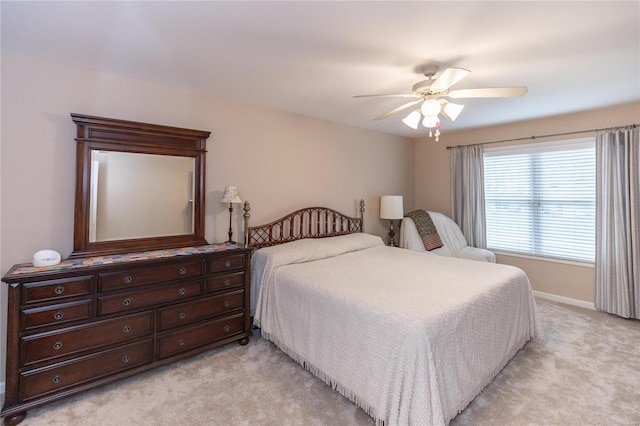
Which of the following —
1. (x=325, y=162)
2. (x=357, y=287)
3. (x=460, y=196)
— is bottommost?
(x=357, y=287)

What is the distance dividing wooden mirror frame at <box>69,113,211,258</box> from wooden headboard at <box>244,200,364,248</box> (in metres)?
0.55

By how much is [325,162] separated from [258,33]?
2.19 meters

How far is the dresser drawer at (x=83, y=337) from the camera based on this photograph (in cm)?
176

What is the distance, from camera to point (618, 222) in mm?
3197

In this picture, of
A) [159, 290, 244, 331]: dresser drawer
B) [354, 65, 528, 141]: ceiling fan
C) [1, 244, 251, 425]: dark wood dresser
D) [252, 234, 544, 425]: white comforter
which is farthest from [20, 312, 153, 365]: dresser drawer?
[354, 65, 528, 141]: ceiling fan

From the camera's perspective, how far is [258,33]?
1751 millimetres

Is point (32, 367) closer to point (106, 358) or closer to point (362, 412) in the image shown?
point (106, 358)

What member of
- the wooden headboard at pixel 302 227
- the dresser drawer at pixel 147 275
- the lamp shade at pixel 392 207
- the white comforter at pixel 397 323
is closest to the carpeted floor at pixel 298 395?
the white comforter at pixel 397 323

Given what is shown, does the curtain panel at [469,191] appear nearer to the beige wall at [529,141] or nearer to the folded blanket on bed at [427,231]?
the beige wall at [529,141]

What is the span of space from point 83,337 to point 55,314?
23 cm

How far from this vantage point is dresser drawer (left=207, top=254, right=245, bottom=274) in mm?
2443

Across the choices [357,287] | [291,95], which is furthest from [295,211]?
[357,287]

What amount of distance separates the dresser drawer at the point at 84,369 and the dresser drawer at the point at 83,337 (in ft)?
0.24

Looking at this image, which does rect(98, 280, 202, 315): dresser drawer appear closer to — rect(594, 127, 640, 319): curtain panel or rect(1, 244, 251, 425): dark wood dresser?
rect(1, 244, 251, 425): dark wood dresser
